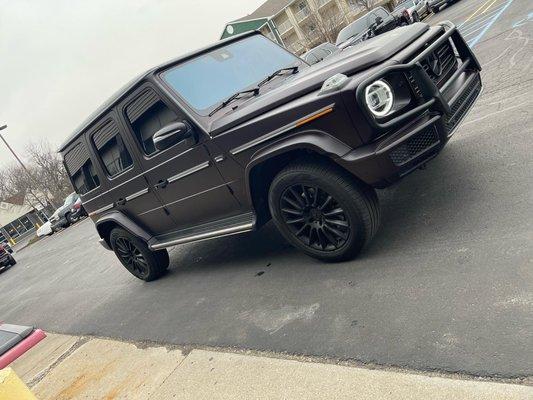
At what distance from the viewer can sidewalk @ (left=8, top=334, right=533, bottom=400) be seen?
83.0 inches

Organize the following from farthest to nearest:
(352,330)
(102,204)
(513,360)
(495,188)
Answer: (102,204) < (495,188) < (352,330) < (513,360)

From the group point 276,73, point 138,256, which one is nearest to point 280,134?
point 276,73

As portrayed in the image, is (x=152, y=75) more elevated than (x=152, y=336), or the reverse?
(x=152, y=75)

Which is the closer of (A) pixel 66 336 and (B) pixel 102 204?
(A) pixel 66 336

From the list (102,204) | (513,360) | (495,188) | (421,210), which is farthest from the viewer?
(102,204)

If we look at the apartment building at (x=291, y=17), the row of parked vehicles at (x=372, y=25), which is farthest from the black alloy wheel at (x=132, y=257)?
the apartment building at (x=291, y=17)

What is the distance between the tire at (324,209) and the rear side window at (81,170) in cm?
307

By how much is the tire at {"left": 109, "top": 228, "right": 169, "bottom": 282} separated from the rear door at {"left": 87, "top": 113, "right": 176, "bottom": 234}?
34 centimetres

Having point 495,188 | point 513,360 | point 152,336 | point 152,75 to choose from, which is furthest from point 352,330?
point 152,75

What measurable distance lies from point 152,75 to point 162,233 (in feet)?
6.49

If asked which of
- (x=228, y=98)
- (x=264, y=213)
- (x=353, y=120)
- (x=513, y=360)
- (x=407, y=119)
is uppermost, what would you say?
(x=228, y=98)

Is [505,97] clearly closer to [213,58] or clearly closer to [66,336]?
[213,58]

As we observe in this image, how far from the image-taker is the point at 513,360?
2.06m

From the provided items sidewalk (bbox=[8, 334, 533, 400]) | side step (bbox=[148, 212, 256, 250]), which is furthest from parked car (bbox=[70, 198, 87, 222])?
side step (bbox=[148, 212, 256, 250])
